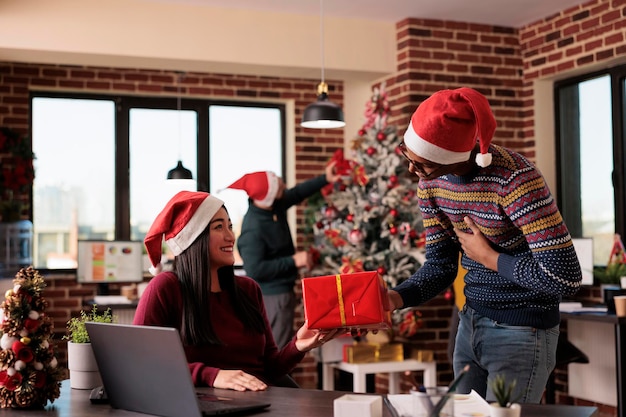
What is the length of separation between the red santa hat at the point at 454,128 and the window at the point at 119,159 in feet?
15.5

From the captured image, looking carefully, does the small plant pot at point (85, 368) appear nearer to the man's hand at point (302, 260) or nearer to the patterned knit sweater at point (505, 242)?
the patterned knit sweater at point (505, 242)

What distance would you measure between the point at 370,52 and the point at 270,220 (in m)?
1.46

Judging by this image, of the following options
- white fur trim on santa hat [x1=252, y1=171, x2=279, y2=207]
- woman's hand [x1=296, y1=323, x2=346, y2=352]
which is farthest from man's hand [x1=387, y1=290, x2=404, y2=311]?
white fur trim on santa hat [x1=252, y1=171, x2=279, y2=207]

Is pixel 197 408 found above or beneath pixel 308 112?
beneath

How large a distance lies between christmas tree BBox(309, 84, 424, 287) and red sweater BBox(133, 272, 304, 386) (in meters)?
2.97

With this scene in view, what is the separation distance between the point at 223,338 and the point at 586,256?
358cm

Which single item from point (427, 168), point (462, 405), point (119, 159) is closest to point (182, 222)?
point (427, 168)

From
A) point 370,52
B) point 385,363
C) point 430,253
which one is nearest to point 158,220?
point 430,253

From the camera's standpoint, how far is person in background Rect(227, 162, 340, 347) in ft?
18.2

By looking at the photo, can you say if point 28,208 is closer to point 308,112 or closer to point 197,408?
point 308,112

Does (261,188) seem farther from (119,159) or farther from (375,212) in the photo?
(119,159)

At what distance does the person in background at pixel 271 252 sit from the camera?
554 cm

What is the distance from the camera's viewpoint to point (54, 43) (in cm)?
542

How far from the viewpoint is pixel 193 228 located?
2760 millimetres
